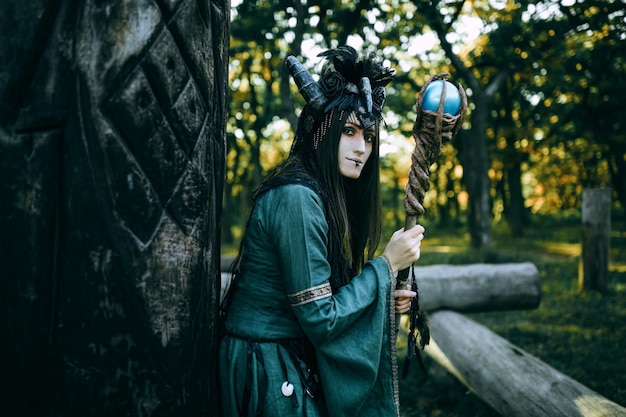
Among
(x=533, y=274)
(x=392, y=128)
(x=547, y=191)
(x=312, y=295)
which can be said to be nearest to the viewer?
(x=312, y=295)

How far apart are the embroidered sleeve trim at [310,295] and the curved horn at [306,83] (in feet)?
2.43

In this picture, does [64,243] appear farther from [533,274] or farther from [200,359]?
[533,274]

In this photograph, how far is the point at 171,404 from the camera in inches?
52.7

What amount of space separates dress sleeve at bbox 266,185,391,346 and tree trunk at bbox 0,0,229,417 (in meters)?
0.45

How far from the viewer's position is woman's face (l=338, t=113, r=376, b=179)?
1984mm

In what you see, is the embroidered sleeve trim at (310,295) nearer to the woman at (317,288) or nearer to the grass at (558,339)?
the woman at (317,288)

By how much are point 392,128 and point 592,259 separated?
8803 mm

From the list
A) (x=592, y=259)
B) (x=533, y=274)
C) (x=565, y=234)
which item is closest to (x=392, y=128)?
(x=565, y=234)

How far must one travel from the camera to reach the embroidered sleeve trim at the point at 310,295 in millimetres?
1651

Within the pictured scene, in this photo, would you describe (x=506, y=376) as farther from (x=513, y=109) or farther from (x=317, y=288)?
(x=513, y=109)

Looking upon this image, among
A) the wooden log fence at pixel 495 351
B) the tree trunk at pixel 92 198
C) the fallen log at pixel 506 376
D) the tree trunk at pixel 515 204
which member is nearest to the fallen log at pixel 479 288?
the wooden log fence at pixel 495 351

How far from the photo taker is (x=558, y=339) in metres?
5.41

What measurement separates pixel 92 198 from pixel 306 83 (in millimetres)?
1037

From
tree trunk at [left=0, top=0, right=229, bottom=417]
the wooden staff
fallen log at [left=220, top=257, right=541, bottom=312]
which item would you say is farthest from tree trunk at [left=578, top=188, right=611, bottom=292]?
tree trunk at [left=0, top=0, right=229, bottom=417]
